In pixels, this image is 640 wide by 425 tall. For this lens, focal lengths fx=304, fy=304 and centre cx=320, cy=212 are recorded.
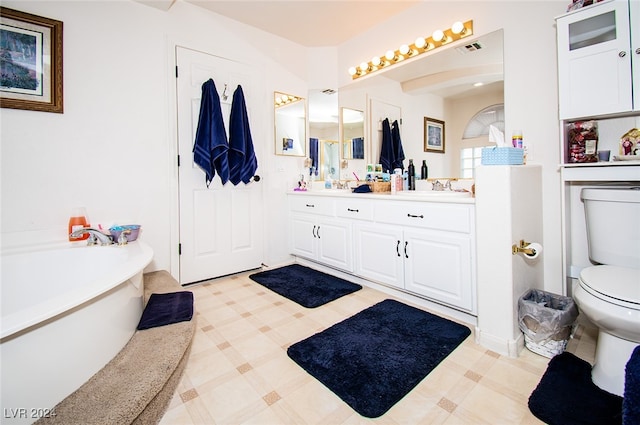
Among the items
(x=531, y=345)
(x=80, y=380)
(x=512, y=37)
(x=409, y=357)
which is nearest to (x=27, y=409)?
(x=80, y=380)

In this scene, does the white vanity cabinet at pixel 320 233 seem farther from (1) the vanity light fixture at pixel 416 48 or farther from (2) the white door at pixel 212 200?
(1) the vanity light fixture at pixel 416 48

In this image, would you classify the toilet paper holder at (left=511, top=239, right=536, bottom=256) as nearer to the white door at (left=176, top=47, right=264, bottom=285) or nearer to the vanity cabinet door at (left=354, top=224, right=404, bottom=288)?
the vanity cabinet door at (left=354, top=224, right=404, bottom=288)

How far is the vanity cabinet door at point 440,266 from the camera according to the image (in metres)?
1.85

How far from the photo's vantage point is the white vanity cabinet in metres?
2.67

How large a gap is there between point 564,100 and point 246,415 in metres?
2.23

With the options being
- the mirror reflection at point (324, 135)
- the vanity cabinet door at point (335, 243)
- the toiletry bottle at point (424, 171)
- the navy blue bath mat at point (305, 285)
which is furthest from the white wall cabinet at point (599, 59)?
the mirror reflection at point (324, 135)

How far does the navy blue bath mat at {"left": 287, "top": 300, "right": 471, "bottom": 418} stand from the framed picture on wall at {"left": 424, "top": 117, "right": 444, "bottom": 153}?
1.31 metres

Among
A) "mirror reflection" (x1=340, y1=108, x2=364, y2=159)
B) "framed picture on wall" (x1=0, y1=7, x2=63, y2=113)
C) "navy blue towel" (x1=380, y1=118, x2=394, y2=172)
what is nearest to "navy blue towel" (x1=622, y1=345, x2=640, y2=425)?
"navy blue towel" (x1=380, y1=118, x2=394, y2=172)

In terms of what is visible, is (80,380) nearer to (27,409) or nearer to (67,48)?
(27,409)

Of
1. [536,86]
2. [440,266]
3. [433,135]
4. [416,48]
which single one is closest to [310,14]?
[416,48]

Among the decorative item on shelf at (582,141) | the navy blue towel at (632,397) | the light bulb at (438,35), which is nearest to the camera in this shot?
the navy blue towel at (632,397)

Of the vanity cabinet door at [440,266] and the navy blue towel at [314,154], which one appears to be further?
the navy blue towel at [314,154]

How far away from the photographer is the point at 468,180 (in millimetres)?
2352

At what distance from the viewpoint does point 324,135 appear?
11.3 feet
